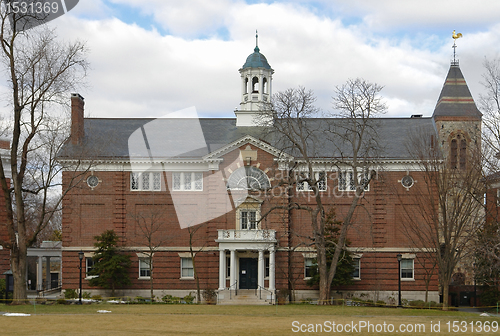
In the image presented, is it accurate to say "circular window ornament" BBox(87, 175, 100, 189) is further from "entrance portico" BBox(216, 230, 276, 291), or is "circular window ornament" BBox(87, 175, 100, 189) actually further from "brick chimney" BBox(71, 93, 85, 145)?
"entrance portico" BBox(216, 230, 276, 291)

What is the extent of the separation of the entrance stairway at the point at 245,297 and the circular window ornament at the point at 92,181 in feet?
43.0

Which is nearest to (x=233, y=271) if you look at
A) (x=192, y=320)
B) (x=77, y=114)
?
(x=77, y=114)

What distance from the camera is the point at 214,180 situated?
159 ft

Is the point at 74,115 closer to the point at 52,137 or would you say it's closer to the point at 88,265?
the point at 88,265

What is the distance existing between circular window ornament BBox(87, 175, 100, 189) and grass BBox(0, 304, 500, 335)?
1652 centimetres

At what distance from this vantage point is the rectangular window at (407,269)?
49281 millimetres

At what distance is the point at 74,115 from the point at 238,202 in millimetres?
14900

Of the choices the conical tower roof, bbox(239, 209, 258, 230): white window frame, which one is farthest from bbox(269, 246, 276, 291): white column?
the conical tower roof

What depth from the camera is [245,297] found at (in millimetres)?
45406

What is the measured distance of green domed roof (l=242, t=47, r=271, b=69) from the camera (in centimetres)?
5316

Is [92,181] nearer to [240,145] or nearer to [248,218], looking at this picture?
[240,145]

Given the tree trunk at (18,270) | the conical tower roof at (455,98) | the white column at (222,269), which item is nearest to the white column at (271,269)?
the white column at (222,269)

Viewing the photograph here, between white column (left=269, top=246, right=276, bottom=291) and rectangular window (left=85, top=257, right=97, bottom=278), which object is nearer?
white column (left=269, top=246, right=276, bottom=291)

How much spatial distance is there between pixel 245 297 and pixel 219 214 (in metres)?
6.71
